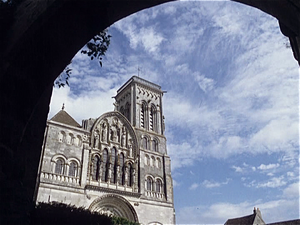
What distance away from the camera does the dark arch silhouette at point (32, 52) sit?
418 cm

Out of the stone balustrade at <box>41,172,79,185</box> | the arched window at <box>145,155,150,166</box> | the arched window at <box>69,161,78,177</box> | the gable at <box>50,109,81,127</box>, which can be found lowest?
the stone balustrade at <box>41,172,79,185</box>

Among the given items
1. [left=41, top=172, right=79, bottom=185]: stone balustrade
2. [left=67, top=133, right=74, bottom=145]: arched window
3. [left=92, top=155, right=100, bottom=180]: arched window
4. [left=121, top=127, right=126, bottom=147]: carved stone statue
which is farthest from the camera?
[left=121, top=127, right=126, bottom=147]: carved stone statue

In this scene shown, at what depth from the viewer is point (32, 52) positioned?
4.49m

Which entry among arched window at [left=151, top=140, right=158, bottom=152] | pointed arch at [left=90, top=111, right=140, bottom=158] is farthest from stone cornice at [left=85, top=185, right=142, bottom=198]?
arched window at [left=151, top=140, right=158, bottom=152]

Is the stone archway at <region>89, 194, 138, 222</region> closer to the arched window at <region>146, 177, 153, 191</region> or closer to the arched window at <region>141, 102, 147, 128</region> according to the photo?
the arched window at <region>146, 177, 153, 191</region>

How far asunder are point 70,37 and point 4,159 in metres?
2.08

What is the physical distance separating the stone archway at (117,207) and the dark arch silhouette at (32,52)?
63.8ft

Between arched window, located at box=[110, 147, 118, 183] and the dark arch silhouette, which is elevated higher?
arched window, located at box=[110, 147, 118, 183]

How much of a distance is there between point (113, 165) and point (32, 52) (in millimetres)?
21594

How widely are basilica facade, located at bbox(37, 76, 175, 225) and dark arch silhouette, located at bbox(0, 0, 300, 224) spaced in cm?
1691

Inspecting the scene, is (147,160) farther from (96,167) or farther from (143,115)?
(96,167)

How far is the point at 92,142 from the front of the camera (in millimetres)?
24766

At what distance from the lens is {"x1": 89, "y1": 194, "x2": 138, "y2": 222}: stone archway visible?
2327 cm

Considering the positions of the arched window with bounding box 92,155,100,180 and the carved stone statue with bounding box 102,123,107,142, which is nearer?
the arched window with bounding box 92,155,100,180
